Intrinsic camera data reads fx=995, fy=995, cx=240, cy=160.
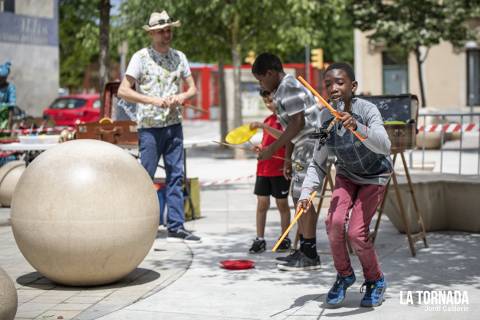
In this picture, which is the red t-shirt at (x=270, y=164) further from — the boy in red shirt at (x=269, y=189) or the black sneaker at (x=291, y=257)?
the black sneaker at (x=291, y=257)

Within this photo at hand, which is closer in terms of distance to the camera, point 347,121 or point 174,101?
point 347,121

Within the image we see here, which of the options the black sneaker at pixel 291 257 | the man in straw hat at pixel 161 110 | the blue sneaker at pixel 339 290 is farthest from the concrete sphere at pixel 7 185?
the blue sneaker at pixel 339 290

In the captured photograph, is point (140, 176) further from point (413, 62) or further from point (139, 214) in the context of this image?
point (413, 62)

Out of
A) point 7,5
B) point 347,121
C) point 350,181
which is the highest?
point 7,5

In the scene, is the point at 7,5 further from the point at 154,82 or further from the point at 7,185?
the point at 154,82

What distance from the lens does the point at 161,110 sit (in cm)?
934

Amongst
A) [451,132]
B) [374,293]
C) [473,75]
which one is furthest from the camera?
[473,75]

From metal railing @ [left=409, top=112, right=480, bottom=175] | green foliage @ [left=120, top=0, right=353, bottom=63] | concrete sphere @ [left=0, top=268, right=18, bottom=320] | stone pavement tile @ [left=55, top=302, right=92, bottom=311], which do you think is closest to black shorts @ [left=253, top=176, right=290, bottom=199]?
stone pavement tile @ [left=55, top=302, right=92, bottom=311]

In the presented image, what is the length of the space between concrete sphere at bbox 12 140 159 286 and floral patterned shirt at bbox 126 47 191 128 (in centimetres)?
198

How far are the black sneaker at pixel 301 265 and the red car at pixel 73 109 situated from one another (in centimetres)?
2556

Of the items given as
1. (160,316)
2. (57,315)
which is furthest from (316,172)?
(57,315)

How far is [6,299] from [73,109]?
97.2 feet

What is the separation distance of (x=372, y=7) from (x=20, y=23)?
1708 centimetres

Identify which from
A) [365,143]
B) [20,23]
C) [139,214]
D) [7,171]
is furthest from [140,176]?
[20,23]
